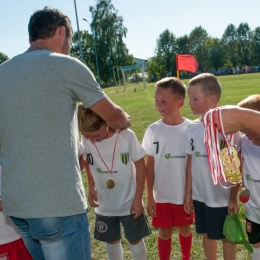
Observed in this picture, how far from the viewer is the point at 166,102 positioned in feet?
10.1

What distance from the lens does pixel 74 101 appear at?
182cm

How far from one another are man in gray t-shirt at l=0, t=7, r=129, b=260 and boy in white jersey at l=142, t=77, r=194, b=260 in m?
1.33

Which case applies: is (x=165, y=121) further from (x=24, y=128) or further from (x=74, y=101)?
(x=24, y=128)

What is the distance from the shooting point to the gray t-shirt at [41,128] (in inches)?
66.9

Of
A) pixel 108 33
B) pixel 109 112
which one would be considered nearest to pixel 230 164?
pixel 109 112

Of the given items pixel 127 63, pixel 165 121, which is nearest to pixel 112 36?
pixel 127 63

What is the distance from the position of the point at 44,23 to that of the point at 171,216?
6.69ft

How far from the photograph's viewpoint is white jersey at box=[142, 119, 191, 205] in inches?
119

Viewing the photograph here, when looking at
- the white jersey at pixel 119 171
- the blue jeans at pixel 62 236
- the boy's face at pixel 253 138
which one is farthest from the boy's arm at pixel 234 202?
the blue jeans at pixel 62 236

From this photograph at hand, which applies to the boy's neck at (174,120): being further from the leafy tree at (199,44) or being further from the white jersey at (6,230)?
the leafy tree at (199,44)

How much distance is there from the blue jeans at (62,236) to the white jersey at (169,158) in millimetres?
1329

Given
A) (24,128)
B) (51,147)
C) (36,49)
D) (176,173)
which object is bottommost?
(176,173)

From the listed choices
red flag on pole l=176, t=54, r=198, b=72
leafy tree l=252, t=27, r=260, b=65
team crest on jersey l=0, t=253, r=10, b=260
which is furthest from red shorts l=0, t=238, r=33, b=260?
leafy tree l=252, t=27, r=260, b=65

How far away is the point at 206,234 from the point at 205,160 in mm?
651
